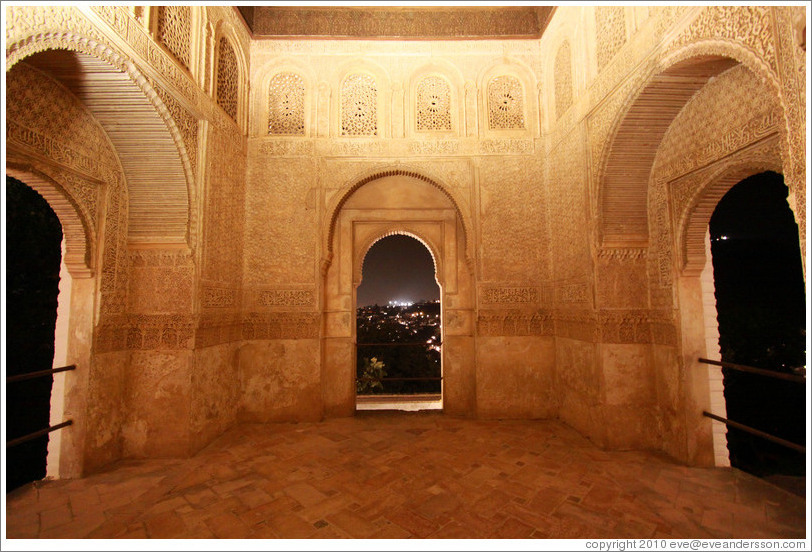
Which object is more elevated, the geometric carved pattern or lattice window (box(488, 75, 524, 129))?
lattice window (box(488, 75, 524, 129))

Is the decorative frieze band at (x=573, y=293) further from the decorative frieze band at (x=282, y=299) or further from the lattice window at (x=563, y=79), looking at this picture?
the decorative frieze band at (x=282, y=299)

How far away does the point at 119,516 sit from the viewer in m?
3.00

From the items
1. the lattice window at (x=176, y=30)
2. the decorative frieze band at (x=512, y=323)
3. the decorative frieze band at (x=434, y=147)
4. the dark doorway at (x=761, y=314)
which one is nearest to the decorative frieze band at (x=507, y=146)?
the decorative frieze band at (x=434, y=147)

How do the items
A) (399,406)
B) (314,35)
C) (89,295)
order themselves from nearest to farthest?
1. (89,295)
2. (314,35)
3. (399,406)

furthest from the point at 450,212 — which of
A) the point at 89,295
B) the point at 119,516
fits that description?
the point at 119,516

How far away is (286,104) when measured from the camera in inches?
231

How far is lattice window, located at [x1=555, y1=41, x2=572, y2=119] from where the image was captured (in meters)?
5.17

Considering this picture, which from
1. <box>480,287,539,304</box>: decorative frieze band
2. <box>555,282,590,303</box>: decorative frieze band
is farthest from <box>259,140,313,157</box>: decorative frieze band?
<box>555,282,590,303</box>: decorative frieze band

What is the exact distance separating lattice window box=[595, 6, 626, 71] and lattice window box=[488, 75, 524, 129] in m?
1.50

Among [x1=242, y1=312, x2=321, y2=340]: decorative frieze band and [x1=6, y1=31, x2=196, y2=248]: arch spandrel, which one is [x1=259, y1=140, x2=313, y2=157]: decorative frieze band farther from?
[x1=242, y1=312, x2=321, y2=340]: decorative frieze band

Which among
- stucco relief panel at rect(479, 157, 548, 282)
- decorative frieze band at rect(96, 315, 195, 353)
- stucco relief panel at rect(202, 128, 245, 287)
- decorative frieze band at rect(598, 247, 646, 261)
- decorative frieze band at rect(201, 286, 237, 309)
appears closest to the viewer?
decorative frieze band at rect(96, 315, 195, 353)

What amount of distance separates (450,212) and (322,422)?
3.70m

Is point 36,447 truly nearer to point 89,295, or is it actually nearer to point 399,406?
point 89,295

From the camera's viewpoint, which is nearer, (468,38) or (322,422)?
(322,422)
